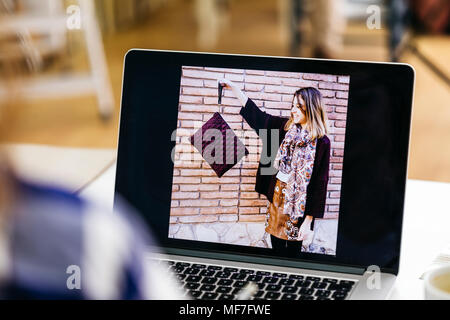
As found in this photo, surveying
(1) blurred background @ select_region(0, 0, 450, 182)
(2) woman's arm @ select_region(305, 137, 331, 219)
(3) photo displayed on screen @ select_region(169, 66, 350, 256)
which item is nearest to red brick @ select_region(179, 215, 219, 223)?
(3) photo displayed on screen @ select_region(169, 66, 350, 256)

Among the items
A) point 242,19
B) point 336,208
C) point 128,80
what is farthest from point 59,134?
point 242,19

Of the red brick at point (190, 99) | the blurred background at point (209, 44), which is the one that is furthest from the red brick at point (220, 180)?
the blurred background at point (209, 44)

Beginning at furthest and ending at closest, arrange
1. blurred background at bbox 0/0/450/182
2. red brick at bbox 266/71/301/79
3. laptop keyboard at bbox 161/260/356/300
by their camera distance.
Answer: blurred background at bbox 0/0/450/182 < red brick at bbox 266/71/301/79 < laptop keyboard at bbox 161/260/356/300

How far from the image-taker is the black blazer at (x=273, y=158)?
0.70 meters

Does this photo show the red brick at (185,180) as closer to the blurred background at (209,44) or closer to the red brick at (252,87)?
the red brick at (252,87)

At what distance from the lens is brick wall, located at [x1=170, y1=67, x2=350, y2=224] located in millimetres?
709

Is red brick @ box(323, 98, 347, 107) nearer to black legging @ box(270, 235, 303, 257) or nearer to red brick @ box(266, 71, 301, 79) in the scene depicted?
red brick @ box(266, 71, 301, 79)

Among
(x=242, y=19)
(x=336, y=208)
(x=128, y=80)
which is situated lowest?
(x=336, y=208)

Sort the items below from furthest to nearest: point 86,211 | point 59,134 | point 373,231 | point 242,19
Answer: point 242,19, point 59,134, point 373,231, point 86,211

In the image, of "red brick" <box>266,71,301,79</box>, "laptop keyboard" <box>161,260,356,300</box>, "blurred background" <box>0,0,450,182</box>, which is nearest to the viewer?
"laptop keyboard" <box>161,260,356,300</box>

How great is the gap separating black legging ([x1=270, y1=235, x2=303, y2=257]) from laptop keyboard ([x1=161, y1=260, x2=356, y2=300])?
0.04 metres

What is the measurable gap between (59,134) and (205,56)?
2.22 m

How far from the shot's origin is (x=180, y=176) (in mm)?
755
